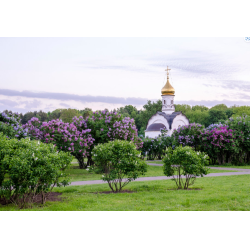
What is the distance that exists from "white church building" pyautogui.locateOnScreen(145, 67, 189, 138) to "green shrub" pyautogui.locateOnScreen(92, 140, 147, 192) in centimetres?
3043

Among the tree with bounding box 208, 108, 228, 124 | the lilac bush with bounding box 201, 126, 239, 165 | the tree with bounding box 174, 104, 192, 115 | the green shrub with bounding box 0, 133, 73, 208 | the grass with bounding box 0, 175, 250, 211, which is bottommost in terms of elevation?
the grass with bounding box 0, 175, 250, 211

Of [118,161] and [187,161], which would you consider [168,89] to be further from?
[118,161]

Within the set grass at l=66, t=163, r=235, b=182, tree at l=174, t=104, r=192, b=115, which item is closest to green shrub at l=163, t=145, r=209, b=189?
grass at l=66, t=163, r=235, b=182

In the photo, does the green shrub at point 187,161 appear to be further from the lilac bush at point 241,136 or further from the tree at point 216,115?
the tree at point 216,115

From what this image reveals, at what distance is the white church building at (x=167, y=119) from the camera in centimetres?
3894

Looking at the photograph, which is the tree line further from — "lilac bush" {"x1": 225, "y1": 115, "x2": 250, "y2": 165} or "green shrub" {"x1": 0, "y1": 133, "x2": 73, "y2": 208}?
"green shrub" {"x1": 0, "y1": 133, "x2": 73, "y2": 208}

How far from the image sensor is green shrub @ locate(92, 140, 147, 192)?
25.9 ft

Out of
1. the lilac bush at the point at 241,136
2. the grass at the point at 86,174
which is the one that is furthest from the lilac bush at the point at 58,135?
the lilac bush at the point at 241,136

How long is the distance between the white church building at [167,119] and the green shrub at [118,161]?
99.8 feet
